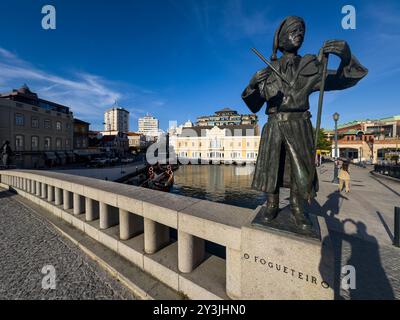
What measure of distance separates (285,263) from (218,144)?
48.3 m

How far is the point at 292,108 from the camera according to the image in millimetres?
2371

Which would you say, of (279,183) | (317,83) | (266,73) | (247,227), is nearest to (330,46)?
(317,83)

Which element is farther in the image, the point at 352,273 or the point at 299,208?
the point at 352,273

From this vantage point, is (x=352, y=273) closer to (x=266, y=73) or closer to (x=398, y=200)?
(x=266, y=73)

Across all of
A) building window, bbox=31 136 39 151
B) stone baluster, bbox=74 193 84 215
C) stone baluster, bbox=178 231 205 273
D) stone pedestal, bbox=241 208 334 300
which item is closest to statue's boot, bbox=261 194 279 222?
stone pedestal, bbox=241 208 334 300

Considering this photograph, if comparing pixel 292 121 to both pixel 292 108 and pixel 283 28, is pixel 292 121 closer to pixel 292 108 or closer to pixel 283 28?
pixel 292 108

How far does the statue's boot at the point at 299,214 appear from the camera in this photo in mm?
2204

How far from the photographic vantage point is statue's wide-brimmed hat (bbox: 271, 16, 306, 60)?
7.57 ft

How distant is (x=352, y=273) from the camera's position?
10.7 feet

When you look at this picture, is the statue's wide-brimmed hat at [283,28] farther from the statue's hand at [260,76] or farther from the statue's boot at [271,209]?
the statue's boot at [271,209]

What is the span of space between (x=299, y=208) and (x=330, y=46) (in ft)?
6.69

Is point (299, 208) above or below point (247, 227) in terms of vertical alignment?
above

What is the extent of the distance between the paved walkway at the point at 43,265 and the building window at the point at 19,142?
32.5 m

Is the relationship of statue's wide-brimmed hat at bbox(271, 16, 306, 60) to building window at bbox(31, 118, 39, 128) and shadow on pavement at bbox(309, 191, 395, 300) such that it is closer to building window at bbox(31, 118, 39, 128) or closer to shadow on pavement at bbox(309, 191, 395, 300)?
shadow on pavement at bbox(309, 191, 395, 300)
